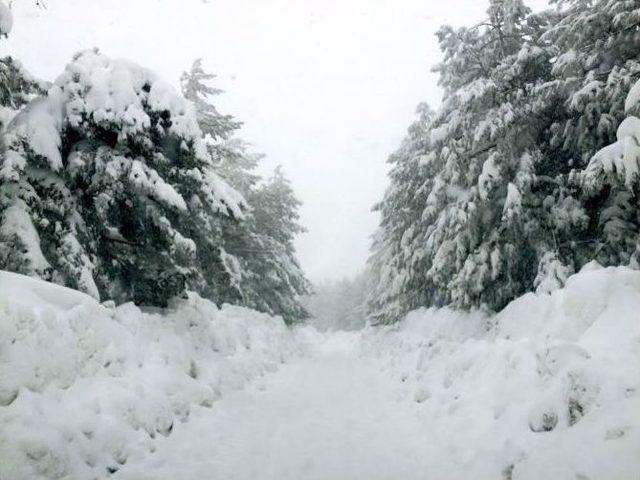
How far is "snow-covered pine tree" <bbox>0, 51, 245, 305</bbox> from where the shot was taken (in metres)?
7.21

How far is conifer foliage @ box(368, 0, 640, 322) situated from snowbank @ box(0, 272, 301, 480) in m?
6.70

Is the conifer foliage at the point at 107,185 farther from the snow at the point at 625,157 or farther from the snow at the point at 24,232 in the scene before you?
the snow at the point at 625,157

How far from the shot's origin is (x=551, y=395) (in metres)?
4.66

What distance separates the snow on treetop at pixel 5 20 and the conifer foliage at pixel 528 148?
8788 millimetres

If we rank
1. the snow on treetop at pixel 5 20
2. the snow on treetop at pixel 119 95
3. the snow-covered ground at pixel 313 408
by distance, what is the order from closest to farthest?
1. the snow-covered ground at pixel 313 408
2. the snow on treetop at pixel 5 20
3. the snow on treetop at pixel 119 95

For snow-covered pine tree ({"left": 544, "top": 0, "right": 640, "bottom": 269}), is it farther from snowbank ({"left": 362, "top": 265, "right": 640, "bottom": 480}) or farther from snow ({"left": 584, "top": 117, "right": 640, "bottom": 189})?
snowbank ({"left": 362, "top": 265, "right": 640, "bottom": 480})

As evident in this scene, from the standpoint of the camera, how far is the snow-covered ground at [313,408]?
408 cm

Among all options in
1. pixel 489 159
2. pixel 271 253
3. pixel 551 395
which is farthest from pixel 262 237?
pixel 551 395

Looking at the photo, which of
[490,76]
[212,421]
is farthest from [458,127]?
[212,421]

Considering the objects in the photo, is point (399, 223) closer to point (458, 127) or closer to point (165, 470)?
point (458, 127)

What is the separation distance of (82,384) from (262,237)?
56.6 feet

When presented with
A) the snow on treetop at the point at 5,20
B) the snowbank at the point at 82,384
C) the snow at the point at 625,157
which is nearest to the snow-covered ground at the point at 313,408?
the snowbank at the point at 82,384

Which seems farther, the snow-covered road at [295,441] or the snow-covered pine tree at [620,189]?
the snow-covered pine tree at [620,189]

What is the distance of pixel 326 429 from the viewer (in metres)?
6.44
